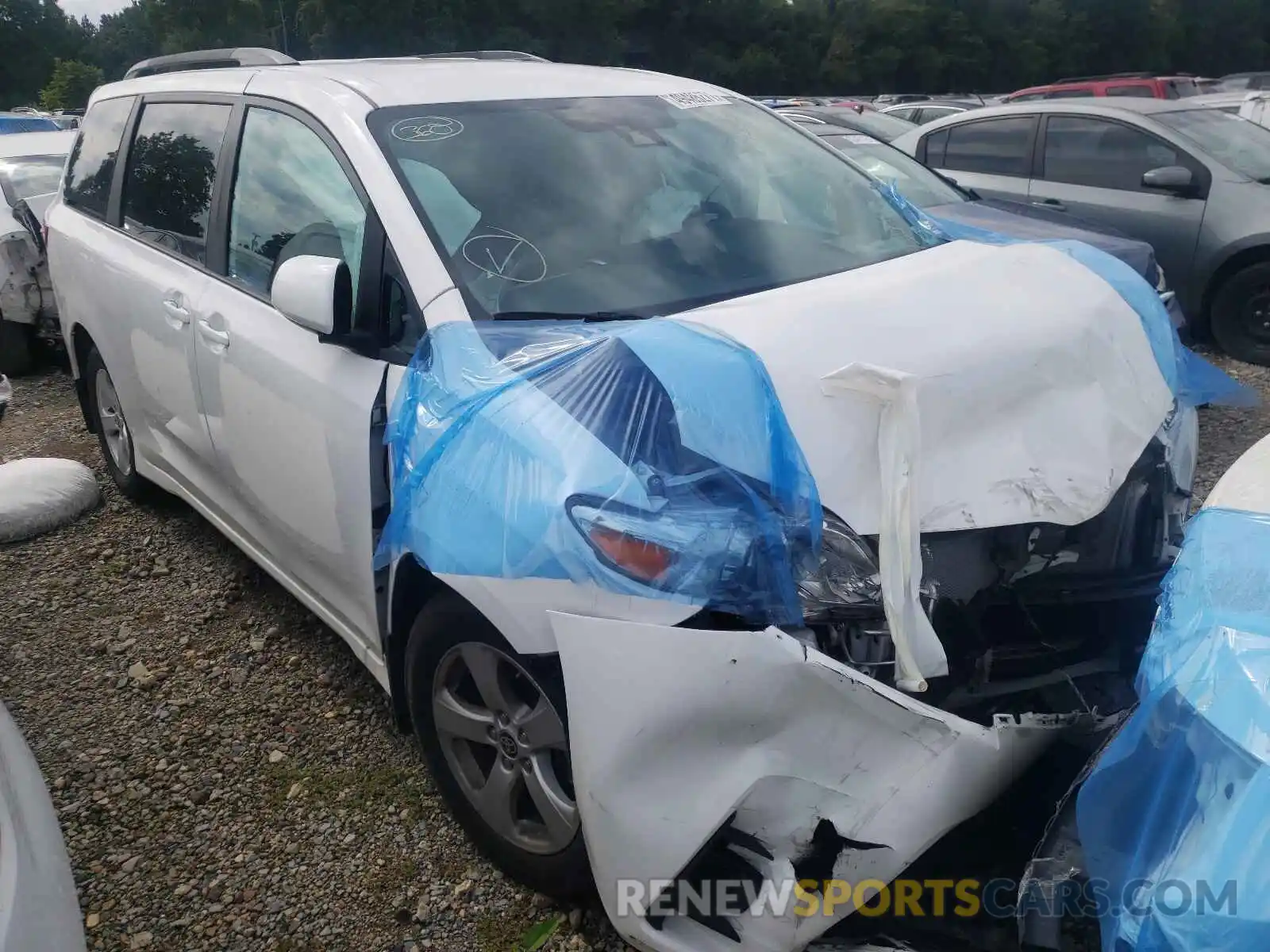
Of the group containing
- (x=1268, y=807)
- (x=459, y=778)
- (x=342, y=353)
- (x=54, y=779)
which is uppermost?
(x=342, y=353)

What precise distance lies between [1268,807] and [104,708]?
3.19 metres

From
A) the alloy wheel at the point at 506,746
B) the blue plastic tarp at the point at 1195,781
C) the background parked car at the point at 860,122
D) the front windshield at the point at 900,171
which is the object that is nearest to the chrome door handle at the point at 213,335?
the alloy wheel at the point at 506,746

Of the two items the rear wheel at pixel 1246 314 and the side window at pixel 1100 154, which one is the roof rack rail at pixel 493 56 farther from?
the rear wheel at pixel 1246 314

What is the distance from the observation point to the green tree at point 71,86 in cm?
4031

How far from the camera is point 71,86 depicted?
4138cm

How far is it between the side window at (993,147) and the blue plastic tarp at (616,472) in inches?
226

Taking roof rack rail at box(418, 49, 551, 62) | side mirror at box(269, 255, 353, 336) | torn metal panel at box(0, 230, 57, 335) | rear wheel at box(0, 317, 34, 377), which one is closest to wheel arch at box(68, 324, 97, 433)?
roof rack rail at box(418, 49, 551, 62)

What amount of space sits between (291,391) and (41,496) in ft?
8.40

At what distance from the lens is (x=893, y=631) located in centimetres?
180

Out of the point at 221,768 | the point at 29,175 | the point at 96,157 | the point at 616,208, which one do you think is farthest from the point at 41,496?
the point at 29,175

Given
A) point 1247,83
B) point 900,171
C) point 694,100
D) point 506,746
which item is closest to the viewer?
point 506,746

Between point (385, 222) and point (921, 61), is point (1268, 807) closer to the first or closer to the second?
point (385, 222)

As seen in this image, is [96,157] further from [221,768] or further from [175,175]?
[221,768]

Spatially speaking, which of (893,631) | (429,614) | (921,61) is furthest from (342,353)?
(921,61)
